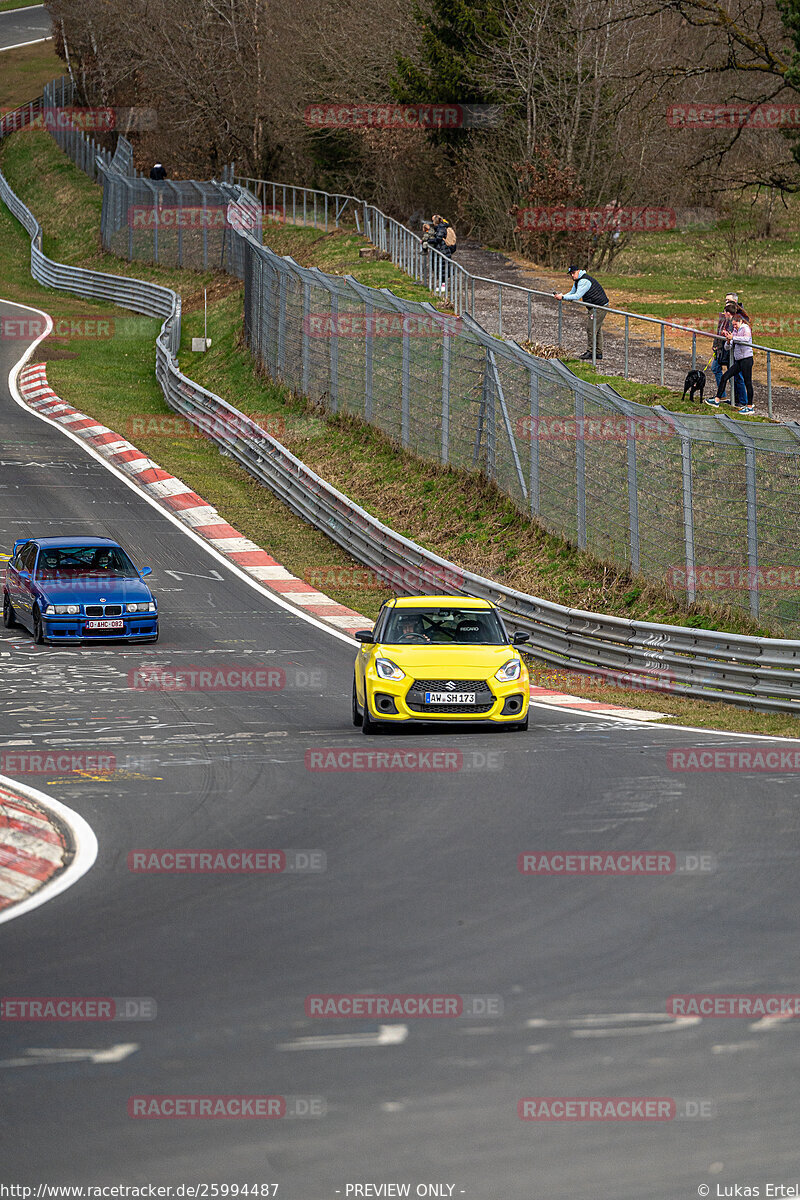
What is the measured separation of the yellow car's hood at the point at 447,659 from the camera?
50.4 ft

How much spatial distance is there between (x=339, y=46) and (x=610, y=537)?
123 ft

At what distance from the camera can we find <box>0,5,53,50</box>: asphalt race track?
378 ft

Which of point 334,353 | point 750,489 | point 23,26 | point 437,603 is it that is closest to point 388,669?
point 437,603

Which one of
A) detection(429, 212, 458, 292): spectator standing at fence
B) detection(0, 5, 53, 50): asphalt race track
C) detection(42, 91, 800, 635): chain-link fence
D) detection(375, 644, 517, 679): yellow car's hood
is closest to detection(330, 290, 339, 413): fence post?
detection(42, 91, 800, 635): chain-link fence

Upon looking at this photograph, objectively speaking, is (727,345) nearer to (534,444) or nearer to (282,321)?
(534,444)

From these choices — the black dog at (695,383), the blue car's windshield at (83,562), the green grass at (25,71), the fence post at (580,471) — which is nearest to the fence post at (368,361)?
the black dog at (695,383)

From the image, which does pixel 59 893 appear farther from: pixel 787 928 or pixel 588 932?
pixel 787 928

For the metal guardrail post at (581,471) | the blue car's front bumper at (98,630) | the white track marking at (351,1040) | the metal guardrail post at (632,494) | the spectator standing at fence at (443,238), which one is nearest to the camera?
the white track marking at (351,1040)

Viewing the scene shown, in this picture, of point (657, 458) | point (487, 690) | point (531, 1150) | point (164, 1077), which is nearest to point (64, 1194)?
point (164, 1077)

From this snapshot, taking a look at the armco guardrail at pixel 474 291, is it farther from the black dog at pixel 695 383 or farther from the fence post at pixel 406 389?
the fence post at pixel 406 389

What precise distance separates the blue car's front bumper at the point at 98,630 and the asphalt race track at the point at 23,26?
337ft

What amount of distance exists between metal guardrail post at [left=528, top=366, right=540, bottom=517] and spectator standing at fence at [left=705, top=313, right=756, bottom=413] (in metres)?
3.26

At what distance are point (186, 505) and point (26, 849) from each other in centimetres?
2242

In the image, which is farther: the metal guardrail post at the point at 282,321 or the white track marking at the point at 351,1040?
the metal guardrail post at the point at 282,321
